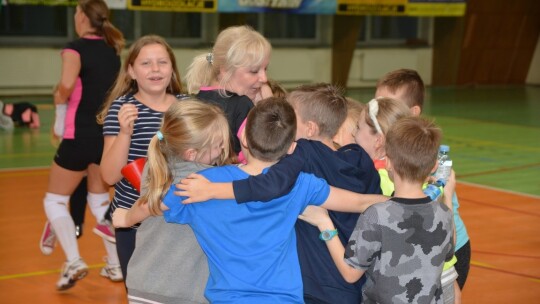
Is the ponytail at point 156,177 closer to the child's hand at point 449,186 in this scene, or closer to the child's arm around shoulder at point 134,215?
the child's arm around shoulder at point 134,215

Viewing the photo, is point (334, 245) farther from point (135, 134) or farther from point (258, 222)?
point (135, 134)

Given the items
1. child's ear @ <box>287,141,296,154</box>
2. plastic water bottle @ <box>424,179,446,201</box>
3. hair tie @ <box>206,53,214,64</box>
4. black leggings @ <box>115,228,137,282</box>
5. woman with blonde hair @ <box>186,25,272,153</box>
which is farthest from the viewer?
black leggings @ <box>115,228,137,282</box>

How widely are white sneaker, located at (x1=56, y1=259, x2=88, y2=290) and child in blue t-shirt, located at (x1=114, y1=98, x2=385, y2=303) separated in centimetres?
229

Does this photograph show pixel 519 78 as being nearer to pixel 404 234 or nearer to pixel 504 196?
pixel 504 196

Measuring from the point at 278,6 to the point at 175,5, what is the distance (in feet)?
6.44

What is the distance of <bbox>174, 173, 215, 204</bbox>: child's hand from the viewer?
2.58 meters

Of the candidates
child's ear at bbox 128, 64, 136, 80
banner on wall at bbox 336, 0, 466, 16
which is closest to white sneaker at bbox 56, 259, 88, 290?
child's ear at bbox 128, 64, 136, 80

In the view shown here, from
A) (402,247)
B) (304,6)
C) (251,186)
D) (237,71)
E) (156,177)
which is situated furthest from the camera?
(304,6)

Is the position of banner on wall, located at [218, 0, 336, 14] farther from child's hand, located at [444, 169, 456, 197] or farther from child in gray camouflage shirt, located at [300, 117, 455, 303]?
child in gray camouflage shirt, located at [300, 117, 455, 303]

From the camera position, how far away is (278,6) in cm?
1530

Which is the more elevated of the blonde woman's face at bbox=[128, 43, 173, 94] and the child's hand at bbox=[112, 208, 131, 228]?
the blonde woman's face at bbox=[128, 43, 173, 94]

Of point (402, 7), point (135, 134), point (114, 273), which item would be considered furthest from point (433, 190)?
point (402, 7)

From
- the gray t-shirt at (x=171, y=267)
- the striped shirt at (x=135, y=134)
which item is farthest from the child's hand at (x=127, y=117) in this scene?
the gray t-shirt at (x=171, y=267)

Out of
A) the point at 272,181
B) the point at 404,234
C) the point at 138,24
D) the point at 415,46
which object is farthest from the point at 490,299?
the point at 415,46
